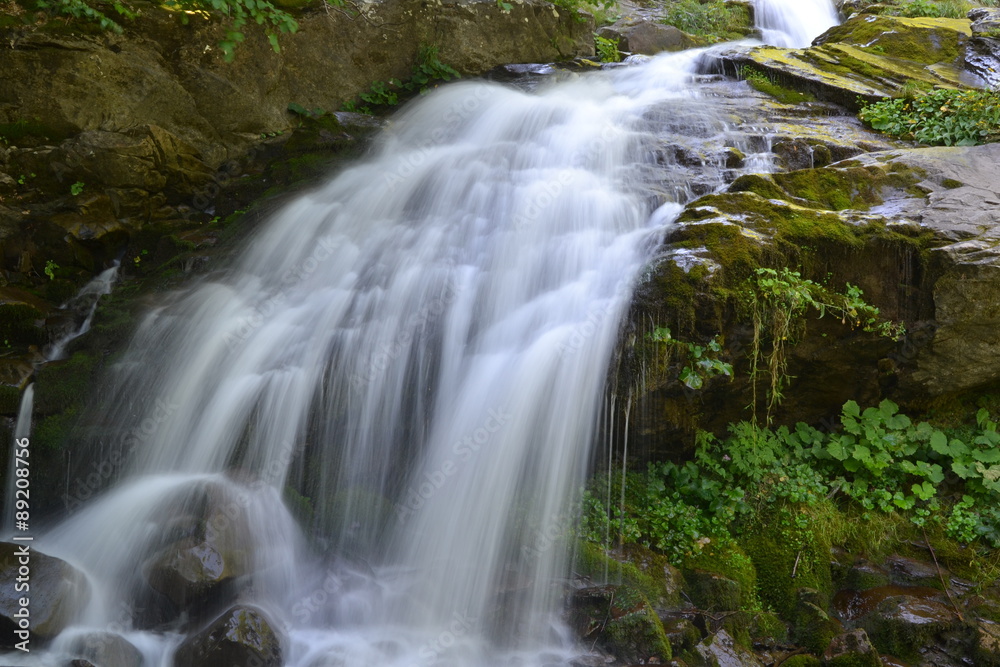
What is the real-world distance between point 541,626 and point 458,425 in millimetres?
1362

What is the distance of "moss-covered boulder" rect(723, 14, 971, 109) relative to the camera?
778 centimetres

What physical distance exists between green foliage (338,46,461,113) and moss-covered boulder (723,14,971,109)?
397cm

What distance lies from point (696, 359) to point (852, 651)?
1.77 meters

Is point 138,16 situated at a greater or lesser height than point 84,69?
greater

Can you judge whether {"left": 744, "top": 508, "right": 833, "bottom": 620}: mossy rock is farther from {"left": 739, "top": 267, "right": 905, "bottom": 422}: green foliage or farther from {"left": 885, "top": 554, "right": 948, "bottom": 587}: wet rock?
{"left": 739, "top": 267, "right": 905, "bottom": 422}: green foliage

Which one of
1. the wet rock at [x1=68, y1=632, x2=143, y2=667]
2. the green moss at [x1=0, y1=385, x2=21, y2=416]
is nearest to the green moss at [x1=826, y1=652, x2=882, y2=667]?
the wet rock at [x1=68, y1=632, x2=143, y2=667]

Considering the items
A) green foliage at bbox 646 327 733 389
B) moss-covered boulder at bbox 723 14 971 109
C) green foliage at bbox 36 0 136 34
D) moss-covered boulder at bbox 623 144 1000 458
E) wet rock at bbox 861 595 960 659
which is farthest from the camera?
moss-covered boulder at bbox 723 14 971 109

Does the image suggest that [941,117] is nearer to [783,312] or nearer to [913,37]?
[913,37]

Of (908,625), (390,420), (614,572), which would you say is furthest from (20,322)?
(908,625)

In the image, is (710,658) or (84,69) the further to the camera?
(84,69)

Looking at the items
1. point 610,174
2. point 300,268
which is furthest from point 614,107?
point 300,268

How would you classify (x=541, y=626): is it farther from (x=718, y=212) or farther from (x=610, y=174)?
(x=610, y=174)

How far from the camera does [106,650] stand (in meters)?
3.41

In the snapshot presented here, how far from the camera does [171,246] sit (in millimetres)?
6602
